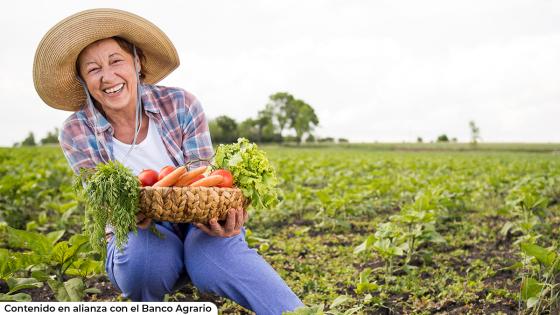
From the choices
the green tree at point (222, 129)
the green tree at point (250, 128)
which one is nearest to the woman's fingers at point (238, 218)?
the green tree at point (222, 129)

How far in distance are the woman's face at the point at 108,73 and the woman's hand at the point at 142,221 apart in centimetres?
73

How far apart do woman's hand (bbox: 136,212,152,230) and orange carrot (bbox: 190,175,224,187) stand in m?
0.30

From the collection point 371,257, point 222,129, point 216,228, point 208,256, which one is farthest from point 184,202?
point 222,129

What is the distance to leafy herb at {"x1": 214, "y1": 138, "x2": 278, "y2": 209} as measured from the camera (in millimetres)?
2578

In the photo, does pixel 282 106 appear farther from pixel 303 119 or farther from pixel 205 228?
pixel 205 228

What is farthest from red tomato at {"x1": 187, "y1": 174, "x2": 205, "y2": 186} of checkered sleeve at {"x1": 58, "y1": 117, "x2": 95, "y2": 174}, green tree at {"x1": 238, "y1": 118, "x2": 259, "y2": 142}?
green tree at {"x1": 238, "y1": 118, "x2": 259, "y2": 142}

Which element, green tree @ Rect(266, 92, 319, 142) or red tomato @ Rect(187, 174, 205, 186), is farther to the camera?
green tree @ Rect(266, 92, 319, 142)

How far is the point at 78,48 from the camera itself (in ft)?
9.32

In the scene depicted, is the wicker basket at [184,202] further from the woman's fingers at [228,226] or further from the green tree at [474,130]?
the green tree at [474,130]

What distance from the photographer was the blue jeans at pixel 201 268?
2467 millimetres

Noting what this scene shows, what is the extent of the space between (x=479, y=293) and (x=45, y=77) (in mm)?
3279

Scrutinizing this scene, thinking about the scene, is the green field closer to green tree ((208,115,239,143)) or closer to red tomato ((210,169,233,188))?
red tomato ((210,169,233,188))

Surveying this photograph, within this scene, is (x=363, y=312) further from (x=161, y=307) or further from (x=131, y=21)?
(x=131, y=21)

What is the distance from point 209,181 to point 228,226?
0.26 m
